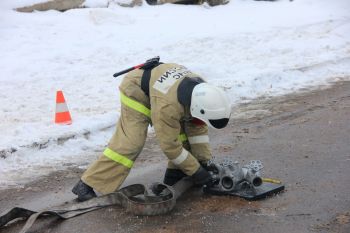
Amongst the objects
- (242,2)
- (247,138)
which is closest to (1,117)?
(247,138)

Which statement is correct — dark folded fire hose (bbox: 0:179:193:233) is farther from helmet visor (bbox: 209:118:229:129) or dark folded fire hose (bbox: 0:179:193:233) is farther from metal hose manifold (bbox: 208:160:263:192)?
helmet visor (bbox: 209:118:229:129)

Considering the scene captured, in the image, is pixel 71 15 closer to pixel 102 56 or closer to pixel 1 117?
pixel 102 56

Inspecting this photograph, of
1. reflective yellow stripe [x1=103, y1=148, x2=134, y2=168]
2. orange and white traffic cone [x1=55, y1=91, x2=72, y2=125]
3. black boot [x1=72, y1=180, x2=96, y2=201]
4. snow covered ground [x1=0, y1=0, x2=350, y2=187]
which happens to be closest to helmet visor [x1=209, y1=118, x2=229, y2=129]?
reflective yellow stripe [x1=103, y1=148, x2=134, y2=168]

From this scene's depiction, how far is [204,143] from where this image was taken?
17.9 ft

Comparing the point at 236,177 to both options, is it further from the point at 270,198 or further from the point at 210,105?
the point at 210,105

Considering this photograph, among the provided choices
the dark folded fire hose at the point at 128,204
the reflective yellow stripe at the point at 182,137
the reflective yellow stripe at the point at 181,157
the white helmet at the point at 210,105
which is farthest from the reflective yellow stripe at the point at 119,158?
the white helmet at the point at 210,105

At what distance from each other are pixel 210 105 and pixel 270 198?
1.11m

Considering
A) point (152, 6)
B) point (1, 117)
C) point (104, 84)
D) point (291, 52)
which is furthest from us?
point (152, 6)

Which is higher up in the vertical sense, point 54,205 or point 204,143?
point 204,143

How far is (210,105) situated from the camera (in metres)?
4.66

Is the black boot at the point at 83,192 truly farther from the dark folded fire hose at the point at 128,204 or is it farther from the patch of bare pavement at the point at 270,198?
the patch of bare pavement at the point at 270,198

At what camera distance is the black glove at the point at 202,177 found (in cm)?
499

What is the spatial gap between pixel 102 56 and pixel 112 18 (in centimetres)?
282

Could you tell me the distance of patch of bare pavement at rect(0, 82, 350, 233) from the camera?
4602 mm
